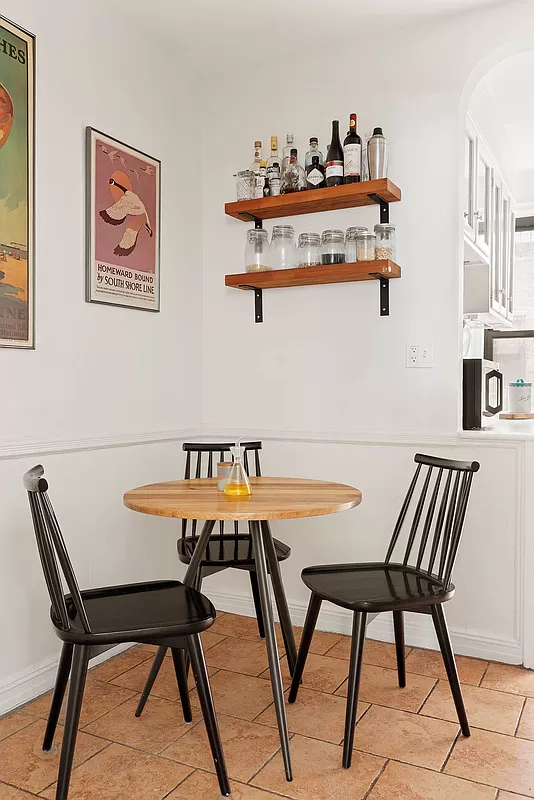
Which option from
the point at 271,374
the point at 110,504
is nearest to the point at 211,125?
the point at 271,374

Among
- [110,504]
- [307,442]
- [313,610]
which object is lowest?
[313,610]

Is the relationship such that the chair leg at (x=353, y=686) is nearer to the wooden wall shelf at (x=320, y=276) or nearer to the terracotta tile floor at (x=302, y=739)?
the terracotta tile floor at (x=302, y=739)

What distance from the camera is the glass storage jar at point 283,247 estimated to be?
2988 millimetres

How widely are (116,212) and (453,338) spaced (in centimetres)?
149

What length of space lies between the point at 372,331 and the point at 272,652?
149cm

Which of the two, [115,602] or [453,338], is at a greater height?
[453,338]

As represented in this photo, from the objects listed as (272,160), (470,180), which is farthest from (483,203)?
(272,160)

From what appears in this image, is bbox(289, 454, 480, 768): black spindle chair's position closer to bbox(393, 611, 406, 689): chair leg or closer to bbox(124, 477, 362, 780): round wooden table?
bbox(393, 611, 406, 689): chair leg

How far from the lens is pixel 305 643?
230 centimetres

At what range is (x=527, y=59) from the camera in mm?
3125

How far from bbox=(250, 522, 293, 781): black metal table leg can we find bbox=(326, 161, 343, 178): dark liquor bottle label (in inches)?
61.2

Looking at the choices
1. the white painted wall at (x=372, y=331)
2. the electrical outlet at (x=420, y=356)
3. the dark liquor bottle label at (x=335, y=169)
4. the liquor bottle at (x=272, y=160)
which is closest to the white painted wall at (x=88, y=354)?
the white painted wall at (x=372, y=331)

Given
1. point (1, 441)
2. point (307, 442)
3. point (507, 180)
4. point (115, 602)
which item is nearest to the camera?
point (115, 602)

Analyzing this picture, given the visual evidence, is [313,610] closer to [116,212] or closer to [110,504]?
[110,504]
